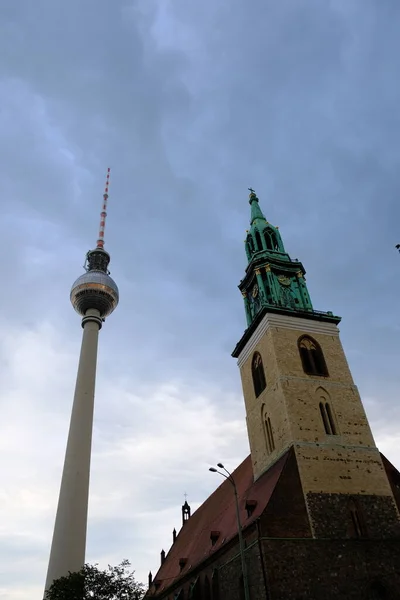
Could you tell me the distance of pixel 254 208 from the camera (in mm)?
50594

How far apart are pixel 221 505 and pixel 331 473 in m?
16.1

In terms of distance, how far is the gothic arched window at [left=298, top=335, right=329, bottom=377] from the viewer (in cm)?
3456

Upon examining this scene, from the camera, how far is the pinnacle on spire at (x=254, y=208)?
4917 centimetres

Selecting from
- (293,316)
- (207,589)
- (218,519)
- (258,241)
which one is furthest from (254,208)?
(207,589)

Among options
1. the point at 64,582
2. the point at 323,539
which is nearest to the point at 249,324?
the point at 323,539

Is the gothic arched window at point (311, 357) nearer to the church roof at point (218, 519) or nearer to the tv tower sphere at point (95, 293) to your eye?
the church roof at point (218, 519)

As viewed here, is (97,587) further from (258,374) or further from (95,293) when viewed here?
(95,293)

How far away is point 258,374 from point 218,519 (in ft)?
40.3

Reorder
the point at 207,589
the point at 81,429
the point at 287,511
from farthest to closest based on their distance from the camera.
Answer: the point at 81,429 → the point at 207,589 → the point at 287,511

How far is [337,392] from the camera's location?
3341cm

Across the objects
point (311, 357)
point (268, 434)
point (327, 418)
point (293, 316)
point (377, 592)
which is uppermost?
point (293, 316)

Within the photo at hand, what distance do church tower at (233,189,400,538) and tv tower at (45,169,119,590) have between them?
25.4m

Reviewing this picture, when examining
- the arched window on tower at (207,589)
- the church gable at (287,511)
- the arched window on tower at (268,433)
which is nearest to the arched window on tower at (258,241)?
the arched window on tower at (268,433)

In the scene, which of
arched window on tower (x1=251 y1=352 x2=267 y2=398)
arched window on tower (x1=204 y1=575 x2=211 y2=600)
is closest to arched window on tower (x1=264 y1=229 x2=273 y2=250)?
arched window on tower (x1=251 y1=352 x2=267 y2=398)
